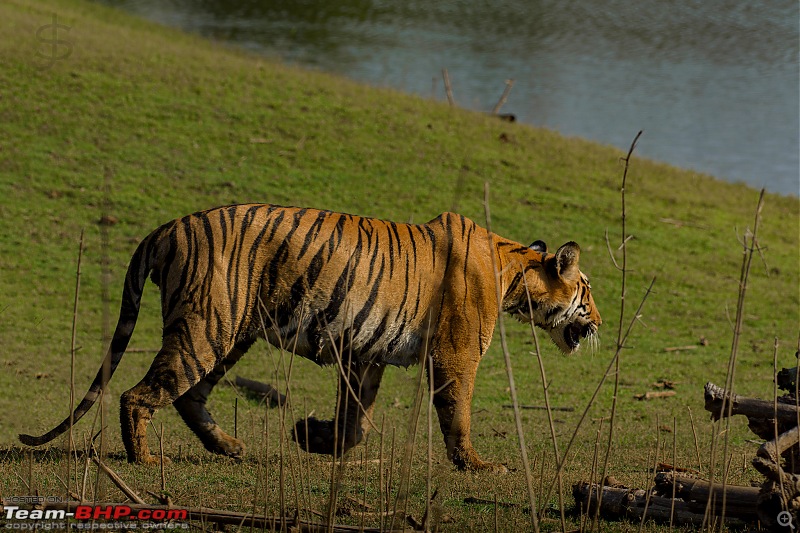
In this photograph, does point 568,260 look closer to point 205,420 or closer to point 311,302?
point 311,302

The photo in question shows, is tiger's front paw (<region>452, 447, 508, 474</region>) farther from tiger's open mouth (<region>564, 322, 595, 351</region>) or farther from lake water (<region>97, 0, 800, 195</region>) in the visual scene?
lake water (<region>97, 0, 800, 195</region>)

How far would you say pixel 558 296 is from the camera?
6.78 m

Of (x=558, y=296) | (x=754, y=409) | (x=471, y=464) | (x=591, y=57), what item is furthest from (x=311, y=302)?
(x=591, y=57)

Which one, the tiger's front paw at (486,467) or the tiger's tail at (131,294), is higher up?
the tiger's tail at (131,294)

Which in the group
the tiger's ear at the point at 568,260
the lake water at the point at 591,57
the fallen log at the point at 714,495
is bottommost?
the fallen log at the point at 714,495

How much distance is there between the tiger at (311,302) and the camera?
575 cm

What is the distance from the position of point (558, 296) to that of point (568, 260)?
0.26m

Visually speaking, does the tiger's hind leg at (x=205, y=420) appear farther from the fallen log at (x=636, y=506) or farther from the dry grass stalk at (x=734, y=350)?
the dry grass stalk at (x=734, y=350)

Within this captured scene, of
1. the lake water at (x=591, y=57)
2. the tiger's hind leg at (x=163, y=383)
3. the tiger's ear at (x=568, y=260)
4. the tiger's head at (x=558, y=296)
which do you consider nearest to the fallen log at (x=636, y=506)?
the tiger's head at (x=558, y=296)

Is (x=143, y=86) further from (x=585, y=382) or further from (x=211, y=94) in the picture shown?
(x=585, y=382)

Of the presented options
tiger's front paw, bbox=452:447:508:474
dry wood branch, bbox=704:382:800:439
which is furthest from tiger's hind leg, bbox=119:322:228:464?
dry wood branch, bbox=704:382:800:439

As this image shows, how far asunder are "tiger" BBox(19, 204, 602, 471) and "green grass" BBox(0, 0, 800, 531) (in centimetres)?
37

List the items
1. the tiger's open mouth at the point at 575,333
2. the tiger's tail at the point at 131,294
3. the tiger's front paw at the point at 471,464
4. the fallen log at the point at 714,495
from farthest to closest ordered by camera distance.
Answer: the tiger's open mouth at the point at 575,333, the tiger's front paw at the point at 471,464, the tiger's tail at the point at 131,294, the fallen log at the point at 714,495

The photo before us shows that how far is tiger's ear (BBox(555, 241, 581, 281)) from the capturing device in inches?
262
